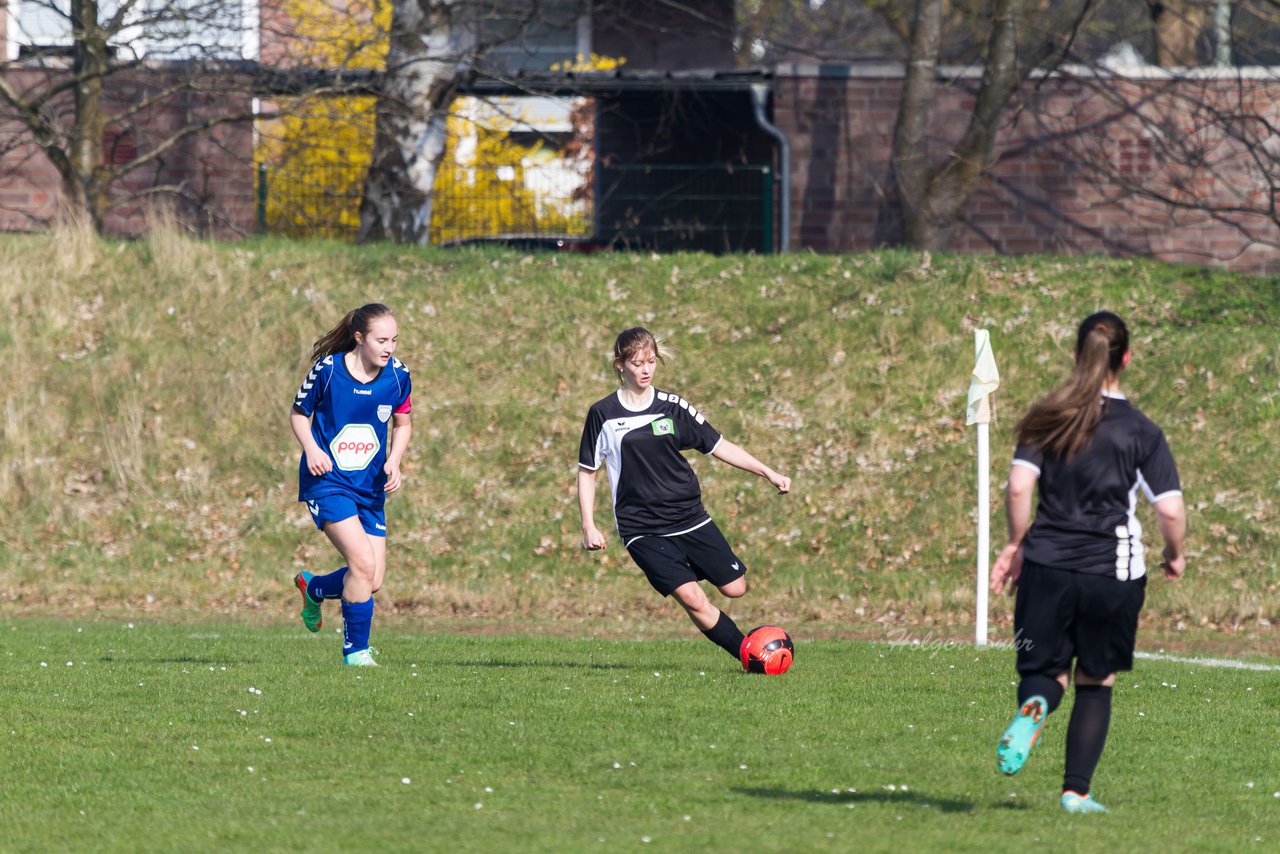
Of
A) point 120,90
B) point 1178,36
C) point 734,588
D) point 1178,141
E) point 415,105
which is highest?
point 1178,36

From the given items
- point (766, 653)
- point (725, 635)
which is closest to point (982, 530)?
point (766, 653)

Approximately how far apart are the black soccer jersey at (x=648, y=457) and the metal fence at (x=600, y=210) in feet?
44.7

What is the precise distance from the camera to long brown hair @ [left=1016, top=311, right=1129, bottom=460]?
543cm

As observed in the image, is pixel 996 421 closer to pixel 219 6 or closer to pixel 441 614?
pixel 441 614

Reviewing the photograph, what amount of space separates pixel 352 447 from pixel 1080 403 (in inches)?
191

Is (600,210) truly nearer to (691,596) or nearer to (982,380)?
(982,380)

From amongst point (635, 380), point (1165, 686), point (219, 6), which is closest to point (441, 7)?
point (219, 6)

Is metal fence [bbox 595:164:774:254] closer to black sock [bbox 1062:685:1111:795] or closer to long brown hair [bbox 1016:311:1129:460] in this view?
long brown hair [bbox 1016:311:1129:460]

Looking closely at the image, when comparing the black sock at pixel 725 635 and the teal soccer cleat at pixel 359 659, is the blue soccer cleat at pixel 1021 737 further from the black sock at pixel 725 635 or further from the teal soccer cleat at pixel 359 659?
the teal soccer cleat at pixel 359 659

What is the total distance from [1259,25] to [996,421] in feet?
47.8

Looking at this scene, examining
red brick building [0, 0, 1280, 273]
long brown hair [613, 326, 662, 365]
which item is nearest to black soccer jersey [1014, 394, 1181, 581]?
long brown hair [613, 326, 662, 365]

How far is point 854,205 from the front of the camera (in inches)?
915

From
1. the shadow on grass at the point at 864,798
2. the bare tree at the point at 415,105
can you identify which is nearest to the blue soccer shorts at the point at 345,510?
the shadow on grass at the point at 864,798

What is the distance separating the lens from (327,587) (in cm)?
966
